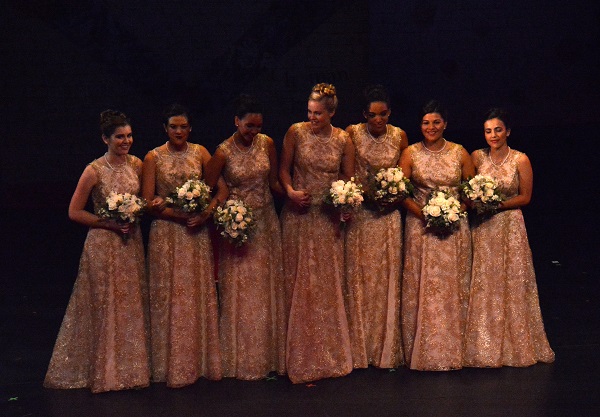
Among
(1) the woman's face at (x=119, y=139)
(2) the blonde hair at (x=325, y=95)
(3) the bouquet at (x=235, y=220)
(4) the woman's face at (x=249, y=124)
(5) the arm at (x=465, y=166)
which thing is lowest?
(3) the bouquet at (x=235, y=220)

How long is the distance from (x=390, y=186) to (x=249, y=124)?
1044 millimetres

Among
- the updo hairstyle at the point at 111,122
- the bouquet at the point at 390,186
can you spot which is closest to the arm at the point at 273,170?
the bouquet at the point at 390,186

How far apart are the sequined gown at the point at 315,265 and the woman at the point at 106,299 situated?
1.05 meters

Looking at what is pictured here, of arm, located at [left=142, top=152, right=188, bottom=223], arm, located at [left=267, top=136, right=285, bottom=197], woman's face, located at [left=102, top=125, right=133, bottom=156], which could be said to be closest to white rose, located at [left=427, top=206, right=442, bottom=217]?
arm, located at [left=267, top=136, right=285, bottom=197]

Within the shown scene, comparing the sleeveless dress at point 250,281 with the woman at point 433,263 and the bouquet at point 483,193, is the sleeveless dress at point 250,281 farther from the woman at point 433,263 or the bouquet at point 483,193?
the bouquet at point 483,193

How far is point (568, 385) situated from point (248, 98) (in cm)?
282

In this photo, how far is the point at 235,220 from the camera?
6484 millimetres

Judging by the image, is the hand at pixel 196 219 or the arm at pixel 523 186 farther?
the arm at pixel 523 186

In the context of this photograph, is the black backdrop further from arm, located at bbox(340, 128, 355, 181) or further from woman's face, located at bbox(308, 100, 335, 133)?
woman's face, located at bbox(308, 100, 335, 133)

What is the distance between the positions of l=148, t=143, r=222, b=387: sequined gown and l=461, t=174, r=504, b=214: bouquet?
184 cm

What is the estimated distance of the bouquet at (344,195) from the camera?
6.57 metres

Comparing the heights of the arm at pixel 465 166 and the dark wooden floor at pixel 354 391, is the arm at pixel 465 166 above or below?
above

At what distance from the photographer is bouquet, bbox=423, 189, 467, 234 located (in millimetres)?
6613

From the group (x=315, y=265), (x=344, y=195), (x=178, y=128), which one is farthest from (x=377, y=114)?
(x=178, y=128)
